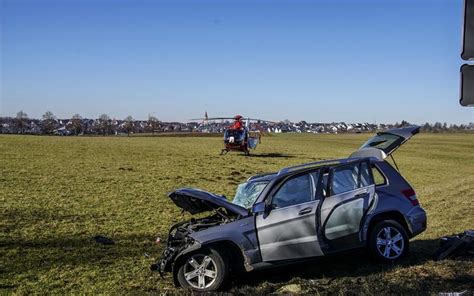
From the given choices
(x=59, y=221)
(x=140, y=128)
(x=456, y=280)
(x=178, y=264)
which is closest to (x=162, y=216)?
(x=59, y=221)

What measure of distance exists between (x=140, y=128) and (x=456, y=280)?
303 feet

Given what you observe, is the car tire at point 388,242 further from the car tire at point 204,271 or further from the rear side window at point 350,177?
the car tire at point 204,271

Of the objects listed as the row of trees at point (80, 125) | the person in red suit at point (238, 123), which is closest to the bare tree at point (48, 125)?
the row of trees at point (80, 125)

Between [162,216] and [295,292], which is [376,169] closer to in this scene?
[295,292]

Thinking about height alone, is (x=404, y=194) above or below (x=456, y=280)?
above

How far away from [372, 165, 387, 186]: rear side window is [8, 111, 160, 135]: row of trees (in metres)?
80.3

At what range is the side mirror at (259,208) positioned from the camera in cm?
A: 714

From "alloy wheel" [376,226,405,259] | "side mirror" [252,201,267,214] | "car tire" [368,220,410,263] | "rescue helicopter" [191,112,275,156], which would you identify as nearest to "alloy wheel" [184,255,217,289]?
"side mirror" [252,201,267,214]

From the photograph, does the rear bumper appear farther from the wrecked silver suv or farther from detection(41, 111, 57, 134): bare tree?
detection(41, 111, 57, 134): bare tree

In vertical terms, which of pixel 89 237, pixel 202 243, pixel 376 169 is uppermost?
pixel 376 169

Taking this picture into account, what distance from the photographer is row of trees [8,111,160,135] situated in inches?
3290

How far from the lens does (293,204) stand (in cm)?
730

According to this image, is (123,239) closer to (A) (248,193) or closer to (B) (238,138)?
(A) (248,193)

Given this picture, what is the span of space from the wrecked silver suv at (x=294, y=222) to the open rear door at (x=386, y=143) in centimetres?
58
